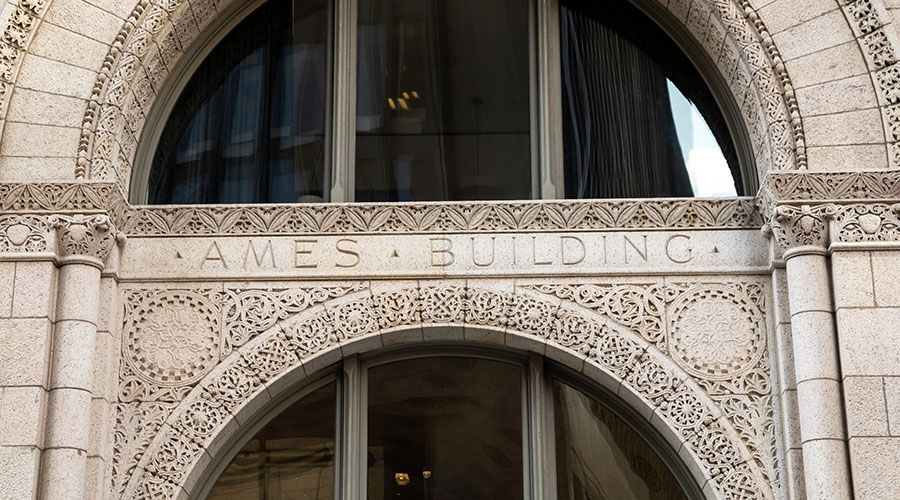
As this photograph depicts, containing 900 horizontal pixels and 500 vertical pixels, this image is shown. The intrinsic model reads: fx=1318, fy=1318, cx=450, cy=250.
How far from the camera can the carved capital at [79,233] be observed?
10.0m

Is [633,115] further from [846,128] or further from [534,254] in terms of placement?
[846,128]

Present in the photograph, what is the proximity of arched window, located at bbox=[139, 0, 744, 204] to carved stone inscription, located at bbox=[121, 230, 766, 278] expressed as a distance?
587mm

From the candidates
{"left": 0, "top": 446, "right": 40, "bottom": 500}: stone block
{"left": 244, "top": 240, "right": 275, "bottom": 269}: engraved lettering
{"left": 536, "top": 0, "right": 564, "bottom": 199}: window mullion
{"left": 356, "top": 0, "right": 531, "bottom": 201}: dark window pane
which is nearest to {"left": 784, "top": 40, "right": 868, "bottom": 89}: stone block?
{"left": 536, "top": 0, "right": 564, "bottom": 199}: window mullion

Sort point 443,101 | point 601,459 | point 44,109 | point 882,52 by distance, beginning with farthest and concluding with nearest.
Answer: point 443,101 < point 601,459 < point 44,109 < point 882,52

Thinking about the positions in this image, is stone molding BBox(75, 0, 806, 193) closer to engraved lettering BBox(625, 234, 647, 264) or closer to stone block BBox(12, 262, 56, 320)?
stone block BBox(12, 262, 56, 320)

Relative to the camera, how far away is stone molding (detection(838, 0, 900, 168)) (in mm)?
10039

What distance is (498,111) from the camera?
11.4 metres

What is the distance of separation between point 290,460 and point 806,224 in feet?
14.6

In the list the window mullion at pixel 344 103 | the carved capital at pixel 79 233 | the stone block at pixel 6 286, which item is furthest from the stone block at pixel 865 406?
the stone block at pixel 6 286

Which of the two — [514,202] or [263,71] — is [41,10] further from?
[514,202]

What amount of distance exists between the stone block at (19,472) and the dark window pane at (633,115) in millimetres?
4777

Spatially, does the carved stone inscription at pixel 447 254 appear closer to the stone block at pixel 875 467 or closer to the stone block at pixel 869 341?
the stone block at pixel 869 341

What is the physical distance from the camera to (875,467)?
919 centimetres

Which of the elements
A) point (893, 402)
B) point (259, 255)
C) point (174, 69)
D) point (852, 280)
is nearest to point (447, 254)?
point (259, 255)
